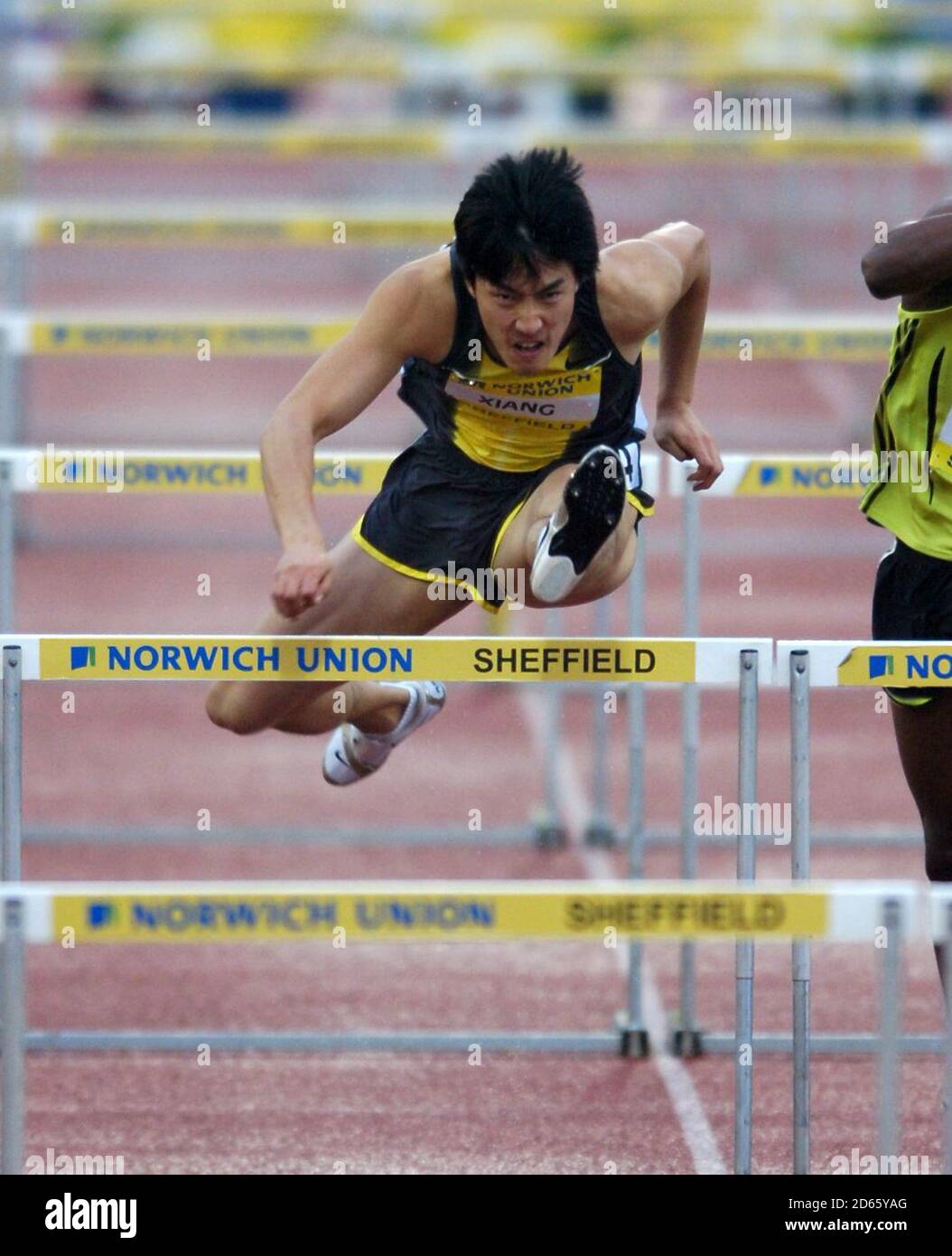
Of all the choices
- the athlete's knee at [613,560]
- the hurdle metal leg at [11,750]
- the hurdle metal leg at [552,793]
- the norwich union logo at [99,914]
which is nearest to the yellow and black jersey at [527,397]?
the athlete's knee at [613,560]

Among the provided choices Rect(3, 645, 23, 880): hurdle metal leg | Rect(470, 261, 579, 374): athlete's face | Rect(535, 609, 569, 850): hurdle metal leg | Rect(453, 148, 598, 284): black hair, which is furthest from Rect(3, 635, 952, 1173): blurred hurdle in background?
Rect(535, 609, 569, 850): hurdle metal leg

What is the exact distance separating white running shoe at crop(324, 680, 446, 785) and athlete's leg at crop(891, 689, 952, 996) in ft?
4.30

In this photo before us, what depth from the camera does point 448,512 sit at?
504 centimetres

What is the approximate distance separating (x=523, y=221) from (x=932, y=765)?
1.39 m

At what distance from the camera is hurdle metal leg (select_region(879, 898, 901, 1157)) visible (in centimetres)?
329

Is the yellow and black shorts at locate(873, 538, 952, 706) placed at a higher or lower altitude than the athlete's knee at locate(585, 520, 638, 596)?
lower

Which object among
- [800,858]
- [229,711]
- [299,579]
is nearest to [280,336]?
[229,711]

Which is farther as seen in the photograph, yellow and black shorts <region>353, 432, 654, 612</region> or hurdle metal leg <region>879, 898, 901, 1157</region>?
yellow and black shorts <region>353, 432, 654, 612</region>

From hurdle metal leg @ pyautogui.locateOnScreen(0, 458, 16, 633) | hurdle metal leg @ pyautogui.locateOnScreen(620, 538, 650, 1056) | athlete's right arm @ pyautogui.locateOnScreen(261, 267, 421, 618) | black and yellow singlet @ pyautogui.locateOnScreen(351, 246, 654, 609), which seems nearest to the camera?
athlete's right arm @ pyautogui.locateOnScreen(261, 267, 421, 618)

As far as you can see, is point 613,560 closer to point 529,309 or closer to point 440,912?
point 529,309

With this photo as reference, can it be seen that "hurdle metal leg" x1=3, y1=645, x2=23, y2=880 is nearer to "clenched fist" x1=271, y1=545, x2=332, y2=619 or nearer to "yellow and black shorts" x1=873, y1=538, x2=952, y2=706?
"clenched fist" x1=271, y1=545, x2=332, y2=619

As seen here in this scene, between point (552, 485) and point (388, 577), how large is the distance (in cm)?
43
